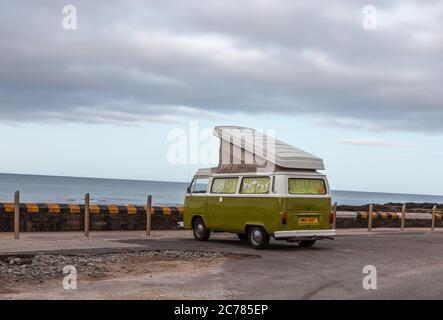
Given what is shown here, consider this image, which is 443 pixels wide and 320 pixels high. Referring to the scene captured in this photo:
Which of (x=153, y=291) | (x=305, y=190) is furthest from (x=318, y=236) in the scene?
(x=153, y=291)

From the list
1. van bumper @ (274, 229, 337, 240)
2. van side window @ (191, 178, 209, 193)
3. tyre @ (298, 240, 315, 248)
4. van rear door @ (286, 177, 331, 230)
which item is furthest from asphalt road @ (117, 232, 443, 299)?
van side window @ (191, 178, 209, 193)

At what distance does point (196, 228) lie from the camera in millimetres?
18406

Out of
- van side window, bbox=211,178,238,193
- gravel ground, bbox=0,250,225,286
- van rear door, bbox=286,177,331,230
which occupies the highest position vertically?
van side window, bbox=211,178,238,193

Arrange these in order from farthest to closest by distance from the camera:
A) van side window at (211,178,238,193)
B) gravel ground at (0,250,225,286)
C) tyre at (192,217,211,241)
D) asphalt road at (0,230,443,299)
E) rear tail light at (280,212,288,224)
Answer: tyre at (192,217,211,241) → van side window at (211,178,238,193) → rear tail light at (280,212,288,224) → gravel ground at (0,250,225,286) → asphalt road at (0,230,443,299)

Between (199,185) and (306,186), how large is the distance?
345 centimetres

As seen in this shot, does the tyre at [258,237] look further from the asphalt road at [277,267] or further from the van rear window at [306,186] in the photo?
the van rear window at [306,186]

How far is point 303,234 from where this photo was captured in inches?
635

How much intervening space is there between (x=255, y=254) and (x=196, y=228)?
3.88 meters

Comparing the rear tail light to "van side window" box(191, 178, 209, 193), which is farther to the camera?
"van side window" box(191, 178, 209, 193)

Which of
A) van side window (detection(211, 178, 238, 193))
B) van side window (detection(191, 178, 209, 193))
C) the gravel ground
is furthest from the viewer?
van side window (detection(191, 178, 209, 193))

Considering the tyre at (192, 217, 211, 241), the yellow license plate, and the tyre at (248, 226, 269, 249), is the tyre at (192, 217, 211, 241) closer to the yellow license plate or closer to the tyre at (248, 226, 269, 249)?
the tyre at (248, 226, 269, 249)

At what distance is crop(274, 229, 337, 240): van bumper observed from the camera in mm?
15734

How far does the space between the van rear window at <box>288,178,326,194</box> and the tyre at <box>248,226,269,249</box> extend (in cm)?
123
